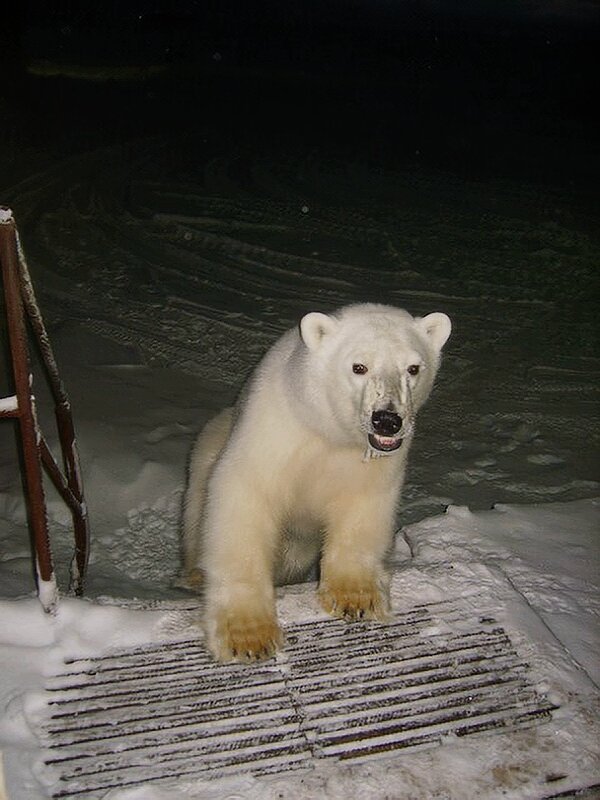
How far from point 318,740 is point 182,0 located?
31.3 metres

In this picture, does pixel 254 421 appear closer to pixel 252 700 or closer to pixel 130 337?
pixel 252 700

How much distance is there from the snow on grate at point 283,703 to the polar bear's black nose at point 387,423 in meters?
0.61

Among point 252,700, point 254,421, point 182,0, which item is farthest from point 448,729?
point 182,0

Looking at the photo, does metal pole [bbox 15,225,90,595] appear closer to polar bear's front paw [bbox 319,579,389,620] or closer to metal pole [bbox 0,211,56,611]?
metal pole [bbox 0,211,56,611]

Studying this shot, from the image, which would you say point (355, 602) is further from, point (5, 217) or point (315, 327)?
point (5, 217)

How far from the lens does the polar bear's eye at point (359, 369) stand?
2.48m

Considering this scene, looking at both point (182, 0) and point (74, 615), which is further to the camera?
point (182, 0)

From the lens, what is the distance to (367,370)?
2.47 meters

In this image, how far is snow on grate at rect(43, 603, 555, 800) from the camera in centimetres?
182

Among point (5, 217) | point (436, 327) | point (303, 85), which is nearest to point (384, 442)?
point (436, 327)

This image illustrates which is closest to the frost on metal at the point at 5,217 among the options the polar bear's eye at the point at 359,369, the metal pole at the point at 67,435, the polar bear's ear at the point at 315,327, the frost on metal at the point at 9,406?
the metal pole at the point at 67,435

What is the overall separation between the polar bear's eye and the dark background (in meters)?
8.43

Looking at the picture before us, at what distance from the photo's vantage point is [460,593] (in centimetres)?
243

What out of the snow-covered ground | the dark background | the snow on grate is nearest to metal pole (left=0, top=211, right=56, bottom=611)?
the snow-covered ground
